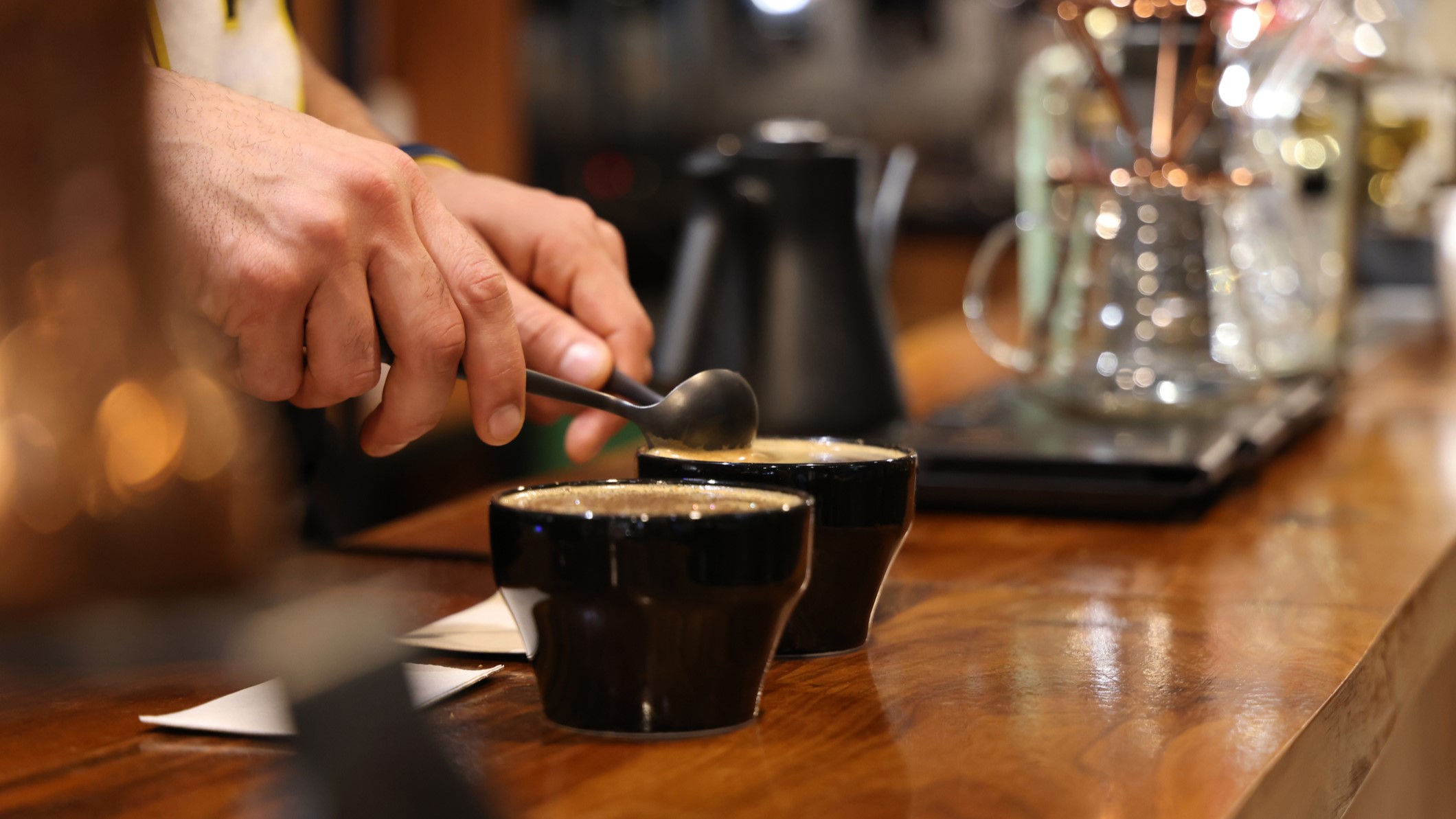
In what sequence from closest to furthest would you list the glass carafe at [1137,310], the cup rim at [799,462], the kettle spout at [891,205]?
the cup rim at [799,462]
the glass carafe at [1137,310]
the kettle spout at [891,205]

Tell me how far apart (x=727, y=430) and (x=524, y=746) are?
203mm

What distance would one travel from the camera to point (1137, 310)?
120 centimetres

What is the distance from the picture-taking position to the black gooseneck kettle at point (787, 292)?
1.22 m

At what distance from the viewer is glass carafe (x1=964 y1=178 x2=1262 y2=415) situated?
1193mm

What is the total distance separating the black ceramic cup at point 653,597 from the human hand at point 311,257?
137mm

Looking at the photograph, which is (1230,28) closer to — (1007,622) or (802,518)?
(1007,622)

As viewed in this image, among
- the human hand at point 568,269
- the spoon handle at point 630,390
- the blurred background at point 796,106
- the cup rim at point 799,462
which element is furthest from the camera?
the blurred background at point 796,106

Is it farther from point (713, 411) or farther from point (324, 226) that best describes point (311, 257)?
point (713, 411)

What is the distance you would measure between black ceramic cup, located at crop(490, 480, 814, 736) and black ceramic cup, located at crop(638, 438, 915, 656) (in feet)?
0.21

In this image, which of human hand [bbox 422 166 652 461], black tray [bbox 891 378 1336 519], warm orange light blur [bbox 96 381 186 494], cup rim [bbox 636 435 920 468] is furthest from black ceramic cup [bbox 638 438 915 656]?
warm orange light blur [bbox 96 381 186 494]

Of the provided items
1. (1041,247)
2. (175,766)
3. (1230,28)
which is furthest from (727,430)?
(1041,247)

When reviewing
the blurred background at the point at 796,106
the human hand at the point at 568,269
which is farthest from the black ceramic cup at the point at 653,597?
the blurred background at the point at 796,106

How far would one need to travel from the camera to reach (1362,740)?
0.62m

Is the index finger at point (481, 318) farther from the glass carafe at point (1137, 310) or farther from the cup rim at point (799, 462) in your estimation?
the glass carafe at point (1137, 310)
